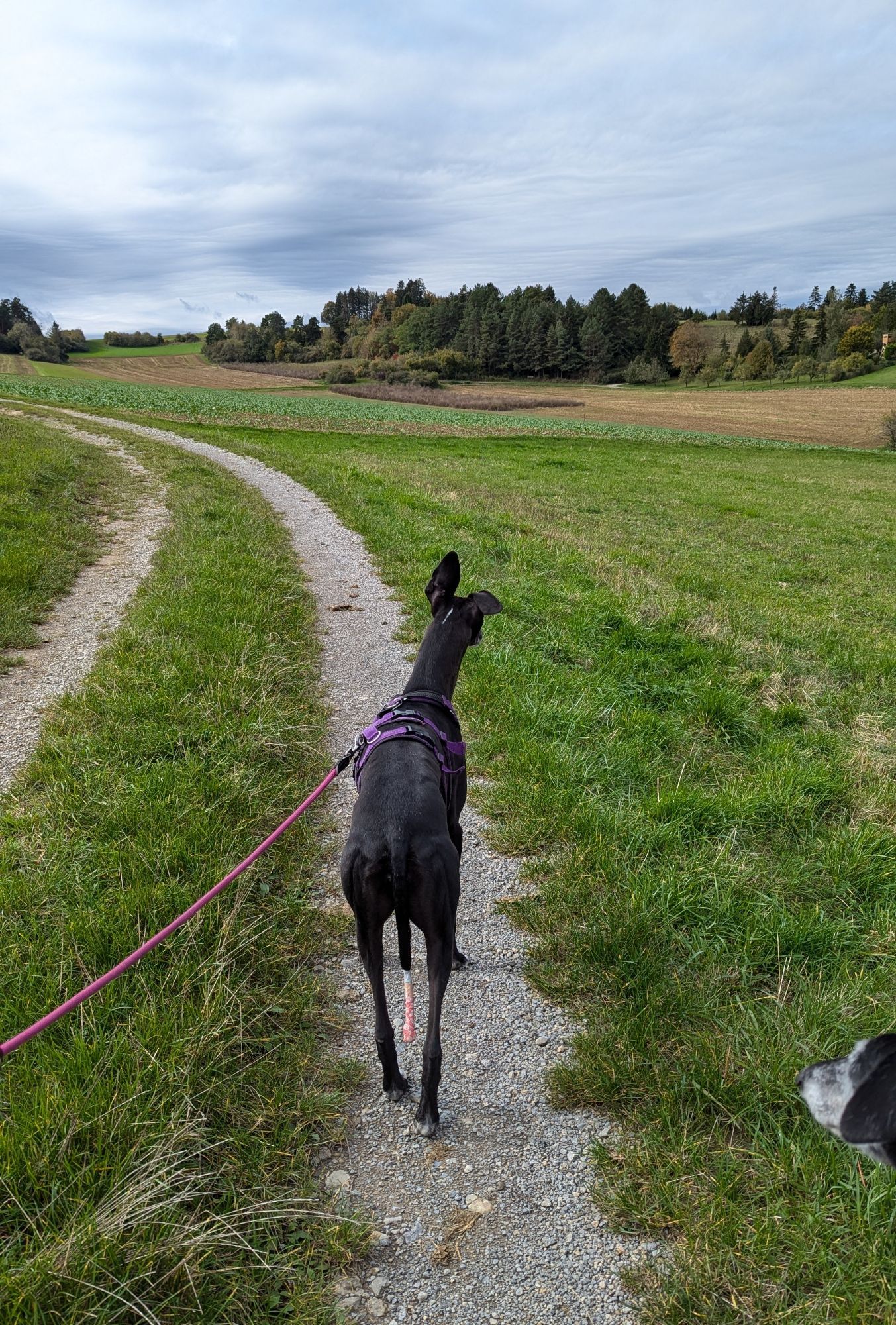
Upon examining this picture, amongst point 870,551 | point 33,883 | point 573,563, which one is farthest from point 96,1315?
point 870,551

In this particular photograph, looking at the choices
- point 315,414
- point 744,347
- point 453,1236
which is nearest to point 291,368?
point 315,414

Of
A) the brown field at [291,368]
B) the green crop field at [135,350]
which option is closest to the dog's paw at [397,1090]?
the brown field at [291,368]

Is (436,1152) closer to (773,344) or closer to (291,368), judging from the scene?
(291,368)

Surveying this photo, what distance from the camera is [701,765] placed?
17.6 feet

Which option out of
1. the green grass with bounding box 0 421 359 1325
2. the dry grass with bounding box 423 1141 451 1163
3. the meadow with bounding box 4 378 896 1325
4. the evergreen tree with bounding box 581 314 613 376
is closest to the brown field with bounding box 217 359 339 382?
the evergreen tree with bounding box 581 314 613 376

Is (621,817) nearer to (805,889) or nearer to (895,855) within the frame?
(805,889)

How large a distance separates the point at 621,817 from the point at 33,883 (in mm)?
3246

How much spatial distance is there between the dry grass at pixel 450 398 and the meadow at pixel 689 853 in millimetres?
58427

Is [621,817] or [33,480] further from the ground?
[33,480]

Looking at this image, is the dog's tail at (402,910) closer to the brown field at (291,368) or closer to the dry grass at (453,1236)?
the dry grass at (453,1236)

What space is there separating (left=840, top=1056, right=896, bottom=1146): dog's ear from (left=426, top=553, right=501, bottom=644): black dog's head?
2.92 m

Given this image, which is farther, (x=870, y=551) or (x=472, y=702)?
(x=870, y=551)

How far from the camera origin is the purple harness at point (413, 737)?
10.4 feet

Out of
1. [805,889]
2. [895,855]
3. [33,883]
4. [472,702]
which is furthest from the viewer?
[472,702]
